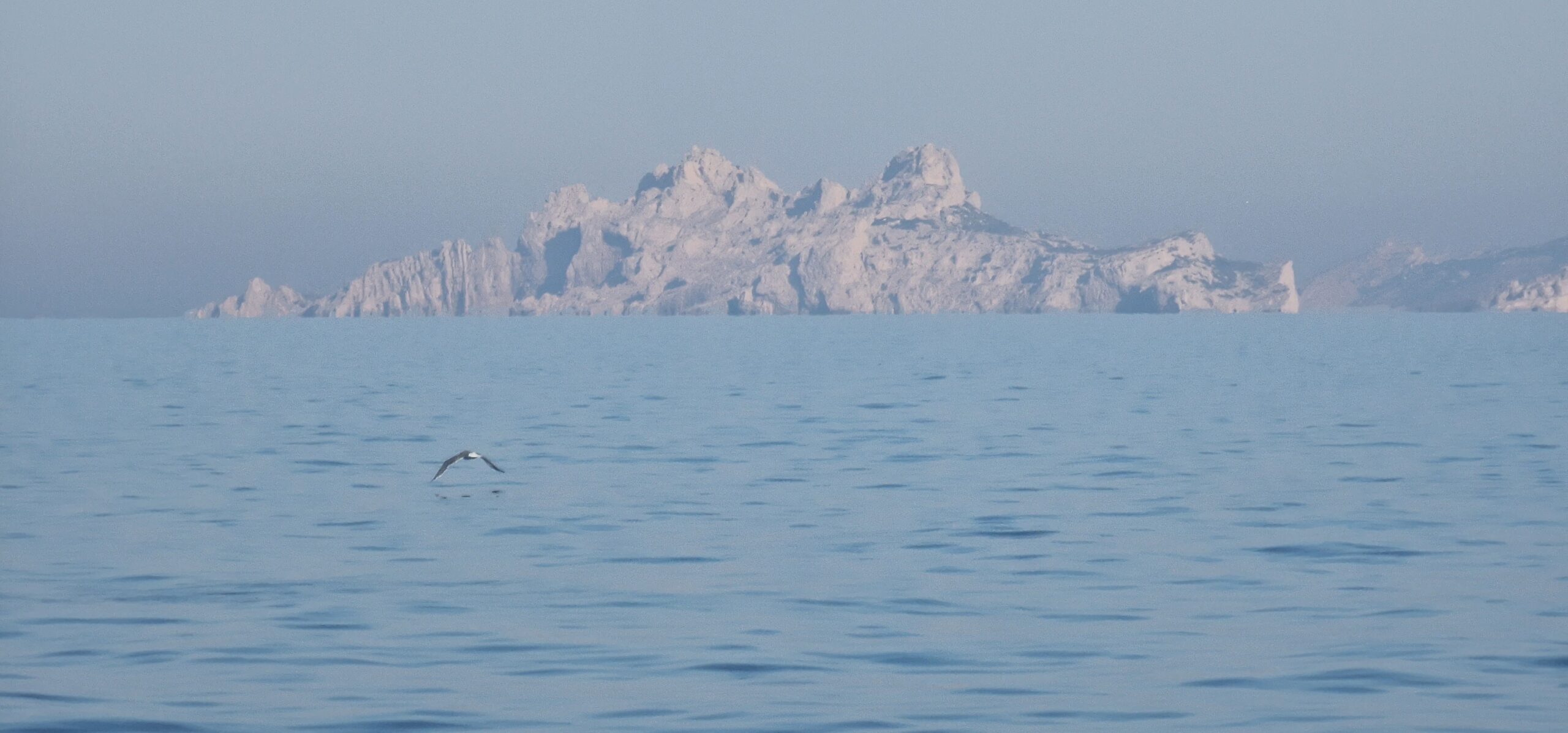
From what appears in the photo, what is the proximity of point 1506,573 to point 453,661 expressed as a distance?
11.9 meters

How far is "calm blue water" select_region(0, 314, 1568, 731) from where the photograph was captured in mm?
14258

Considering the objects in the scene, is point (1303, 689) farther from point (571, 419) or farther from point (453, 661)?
point (571, 419)

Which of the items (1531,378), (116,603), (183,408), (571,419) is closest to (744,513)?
(116,603)

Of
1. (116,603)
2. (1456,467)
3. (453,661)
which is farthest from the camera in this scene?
(1456,467)

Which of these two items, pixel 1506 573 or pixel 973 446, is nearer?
pixel 1506 573

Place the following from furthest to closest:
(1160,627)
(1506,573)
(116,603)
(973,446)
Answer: (973,446)
(1506,573)
(116,603)
(1160,627)

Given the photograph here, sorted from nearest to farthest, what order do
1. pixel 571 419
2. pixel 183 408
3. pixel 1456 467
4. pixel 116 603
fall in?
pixel 116 603 → pixel 1456 467 → pixel 571 419 → pixel 183 408

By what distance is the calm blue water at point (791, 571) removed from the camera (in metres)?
14.3

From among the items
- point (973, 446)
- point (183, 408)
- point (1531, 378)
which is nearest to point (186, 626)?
point (973, 446)

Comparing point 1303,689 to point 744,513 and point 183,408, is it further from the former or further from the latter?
point 183,408

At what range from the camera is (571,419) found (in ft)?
156

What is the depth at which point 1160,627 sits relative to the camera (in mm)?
17062

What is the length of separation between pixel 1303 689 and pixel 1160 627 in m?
2.72

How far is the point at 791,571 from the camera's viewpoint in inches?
817
